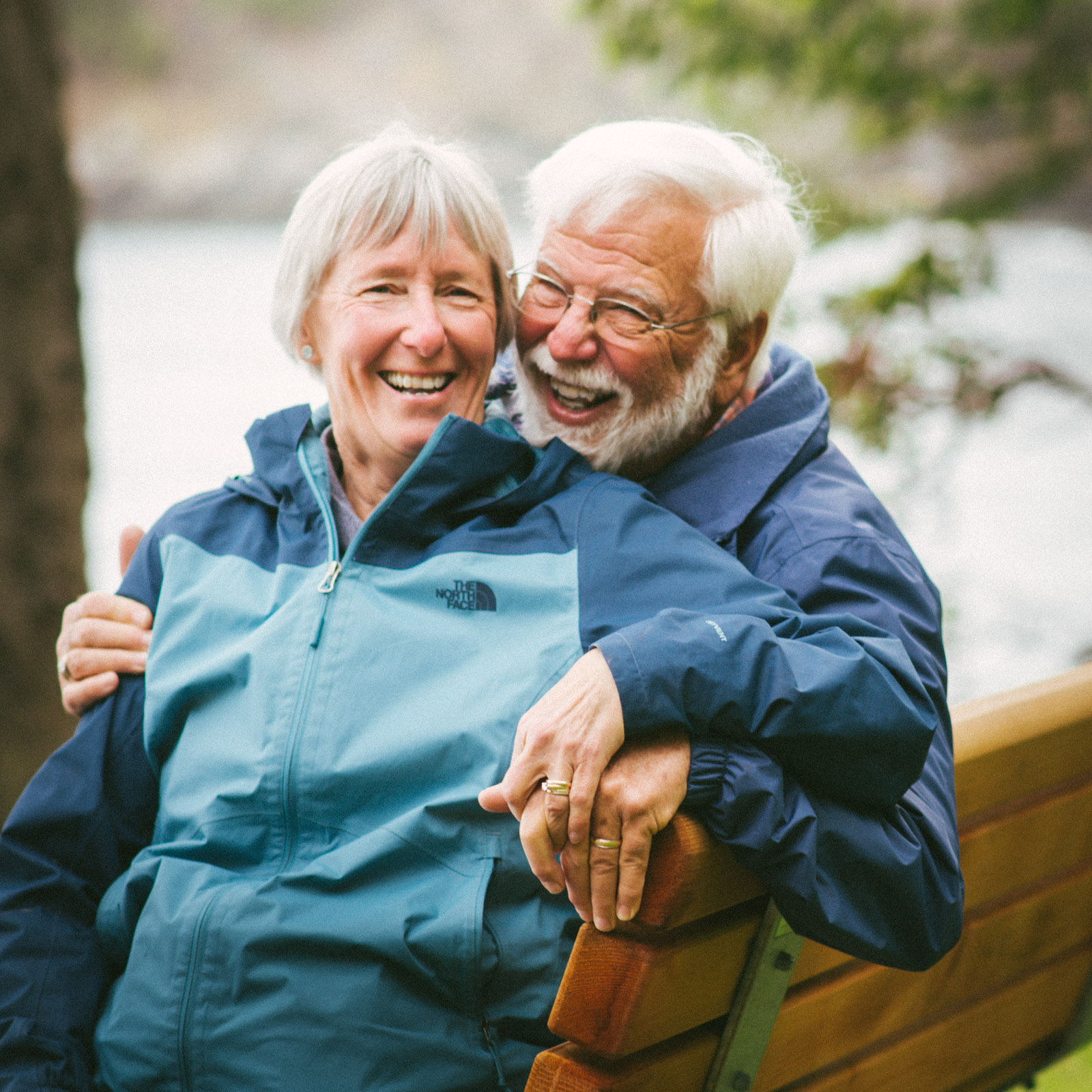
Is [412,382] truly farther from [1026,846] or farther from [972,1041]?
[972,1041]

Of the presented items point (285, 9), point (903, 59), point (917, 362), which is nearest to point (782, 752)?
point (917, 362)

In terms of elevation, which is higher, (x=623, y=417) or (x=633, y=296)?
(x=633, y=296)

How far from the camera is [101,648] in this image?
5.67ft

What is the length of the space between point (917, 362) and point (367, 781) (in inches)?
108

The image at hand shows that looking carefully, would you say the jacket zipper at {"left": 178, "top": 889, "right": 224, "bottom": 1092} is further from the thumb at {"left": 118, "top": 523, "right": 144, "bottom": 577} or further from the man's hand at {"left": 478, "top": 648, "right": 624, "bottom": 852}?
the thumb at {"left": 118, "top": 523, "right": 144, "bottom": 577}

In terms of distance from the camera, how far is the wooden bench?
46.7 inches

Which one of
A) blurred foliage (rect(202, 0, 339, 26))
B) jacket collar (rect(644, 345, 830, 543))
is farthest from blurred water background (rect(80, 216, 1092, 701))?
blurred foliage (rect(202, 0, 339, 26))

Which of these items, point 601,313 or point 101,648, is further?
point 601,313

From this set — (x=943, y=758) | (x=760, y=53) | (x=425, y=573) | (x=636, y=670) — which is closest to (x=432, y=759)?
(x=425, y=573)

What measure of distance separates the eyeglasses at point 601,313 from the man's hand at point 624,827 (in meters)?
0.89

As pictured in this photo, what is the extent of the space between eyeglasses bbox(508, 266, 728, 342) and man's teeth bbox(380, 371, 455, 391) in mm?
260

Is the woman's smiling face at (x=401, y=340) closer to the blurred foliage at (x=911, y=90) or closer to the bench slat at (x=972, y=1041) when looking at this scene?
the bench slat at (x=972, y=1041)

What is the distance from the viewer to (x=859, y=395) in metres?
3.62

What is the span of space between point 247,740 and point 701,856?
722 millimetres
